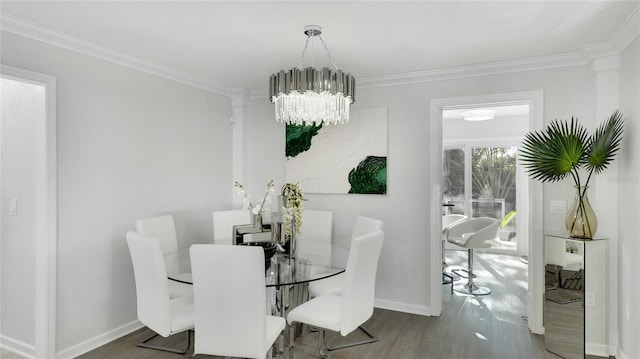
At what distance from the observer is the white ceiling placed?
2.34 meters

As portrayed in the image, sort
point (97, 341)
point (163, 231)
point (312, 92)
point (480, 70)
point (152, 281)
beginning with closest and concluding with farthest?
point (152, 281) → point (312, 92) → point (97, 341) → point (163, 231) → point (480, 70)

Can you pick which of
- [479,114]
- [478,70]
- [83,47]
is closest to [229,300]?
[83,47]

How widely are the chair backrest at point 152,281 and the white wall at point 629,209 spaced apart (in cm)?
308

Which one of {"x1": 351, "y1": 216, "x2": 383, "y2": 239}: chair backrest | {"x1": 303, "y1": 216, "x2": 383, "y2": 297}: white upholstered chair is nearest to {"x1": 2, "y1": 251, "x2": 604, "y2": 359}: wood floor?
{"x1": 303, "y1": 216, "x2": 383, "y2": 297}: white upholstered chair

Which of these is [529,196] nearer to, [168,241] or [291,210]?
[291,210]

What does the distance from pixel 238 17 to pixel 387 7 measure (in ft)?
3.15

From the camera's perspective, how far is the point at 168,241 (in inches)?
137

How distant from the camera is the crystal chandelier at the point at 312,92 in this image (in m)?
2.57

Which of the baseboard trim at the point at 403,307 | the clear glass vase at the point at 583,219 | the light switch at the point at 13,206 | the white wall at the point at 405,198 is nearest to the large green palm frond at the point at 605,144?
the clear glass vase at the point at 583,219

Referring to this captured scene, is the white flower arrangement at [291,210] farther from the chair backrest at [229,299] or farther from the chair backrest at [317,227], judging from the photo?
the chair backrest at [229,299]

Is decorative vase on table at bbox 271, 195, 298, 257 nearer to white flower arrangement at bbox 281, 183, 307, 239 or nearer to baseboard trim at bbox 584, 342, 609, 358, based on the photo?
white flower arrangement at bbox 281, 183, 307, 239

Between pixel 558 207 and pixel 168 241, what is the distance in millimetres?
3470

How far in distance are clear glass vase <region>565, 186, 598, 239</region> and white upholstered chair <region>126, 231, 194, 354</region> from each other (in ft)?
9.38

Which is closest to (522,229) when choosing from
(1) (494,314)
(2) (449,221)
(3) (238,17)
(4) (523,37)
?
(2) (449,221)
